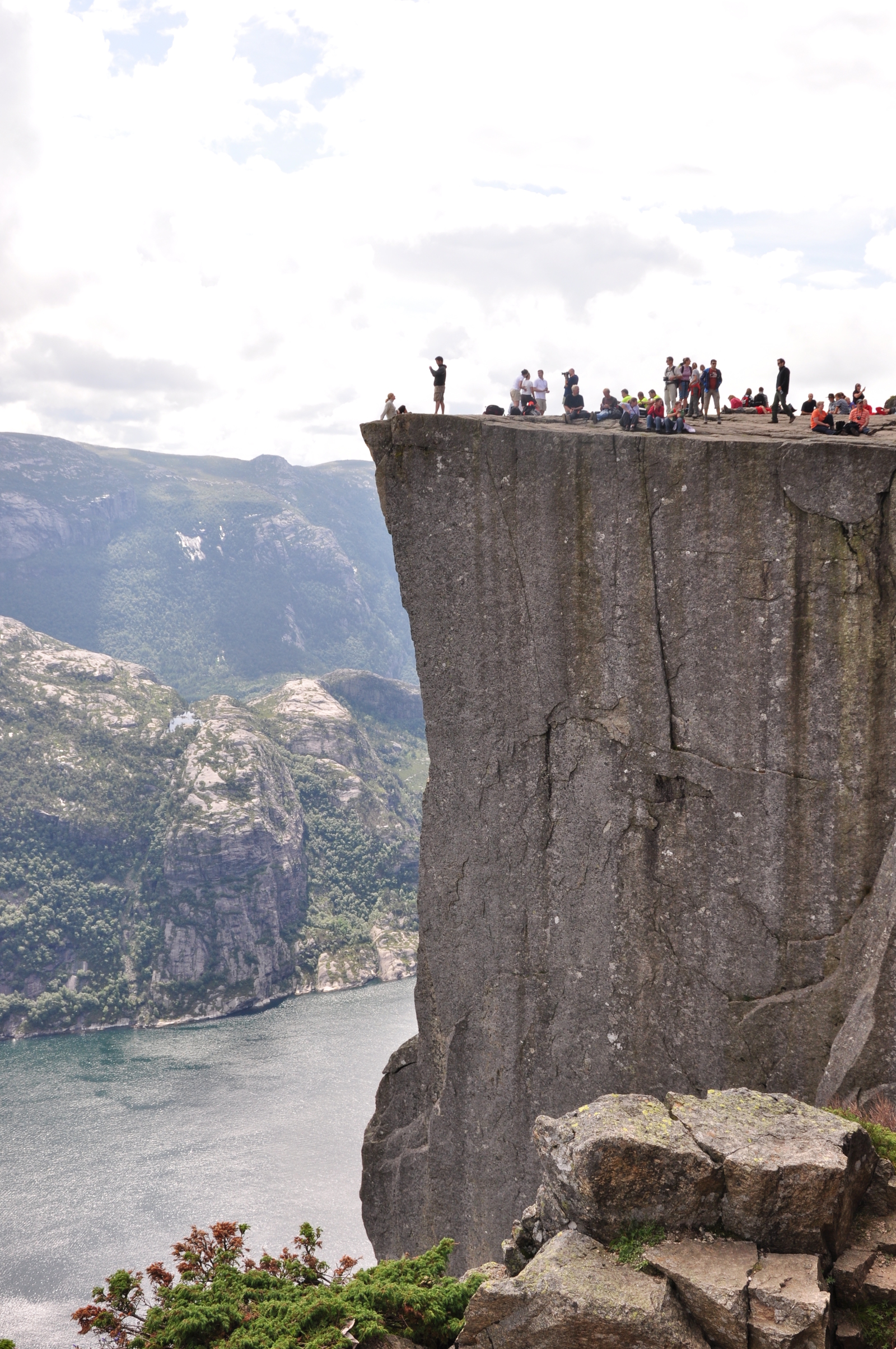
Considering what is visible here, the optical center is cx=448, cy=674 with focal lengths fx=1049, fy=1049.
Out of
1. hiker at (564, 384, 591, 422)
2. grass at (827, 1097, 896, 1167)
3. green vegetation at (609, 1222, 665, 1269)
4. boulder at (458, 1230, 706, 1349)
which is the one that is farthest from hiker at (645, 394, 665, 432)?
boulder at (458, 1230, 706, 1349)

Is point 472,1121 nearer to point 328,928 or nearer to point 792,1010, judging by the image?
point 792,1010

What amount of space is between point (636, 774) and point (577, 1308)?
6.91 metres

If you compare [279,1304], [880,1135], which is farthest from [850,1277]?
[279,1304]

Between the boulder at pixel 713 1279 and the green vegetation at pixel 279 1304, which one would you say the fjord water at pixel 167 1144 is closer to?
the green vegetation at pixel 279 1304

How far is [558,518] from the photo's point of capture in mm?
13344

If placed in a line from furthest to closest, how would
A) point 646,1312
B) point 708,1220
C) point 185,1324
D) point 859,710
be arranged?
1. point 859,710
2. point 185,1324
3. point 708,1220
4. point 646,1312

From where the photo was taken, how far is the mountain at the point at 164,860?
12612cm

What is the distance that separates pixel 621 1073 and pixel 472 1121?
2507 mm

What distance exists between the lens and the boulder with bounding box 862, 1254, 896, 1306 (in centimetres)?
732

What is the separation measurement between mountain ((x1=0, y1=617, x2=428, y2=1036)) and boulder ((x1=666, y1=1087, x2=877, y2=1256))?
12228 cm

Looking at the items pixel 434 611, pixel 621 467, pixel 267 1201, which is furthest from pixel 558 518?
pixel 267 1201

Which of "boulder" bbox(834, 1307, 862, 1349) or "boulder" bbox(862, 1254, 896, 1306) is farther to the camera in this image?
"boulder" bbox(862, 1254, 896, 1306)

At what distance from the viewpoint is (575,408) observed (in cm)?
1697

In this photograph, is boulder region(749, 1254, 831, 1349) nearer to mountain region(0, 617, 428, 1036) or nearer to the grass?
the grass
